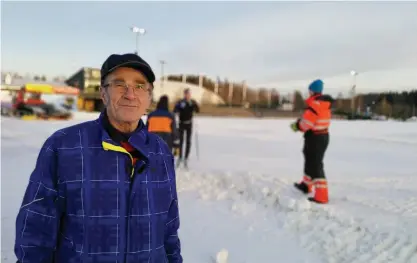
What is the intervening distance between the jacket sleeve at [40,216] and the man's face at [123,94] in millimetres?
368

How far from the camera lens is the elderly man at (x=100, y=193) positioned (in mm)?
1563

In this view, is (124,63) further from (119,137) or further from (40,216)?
(40,216)

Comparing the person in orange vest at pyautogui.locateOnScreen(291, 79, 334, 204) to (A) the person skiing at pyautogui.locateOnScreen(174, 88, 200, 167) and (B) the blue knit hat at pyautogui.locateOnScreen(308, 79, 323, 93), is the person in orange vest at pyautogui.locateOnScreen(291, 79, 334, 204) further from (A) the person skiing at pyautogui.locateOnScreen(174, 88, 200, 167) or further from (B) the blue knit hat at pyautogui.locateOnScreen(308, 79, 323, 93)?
(A) the person skiing at pyautogui.locateOnScreen(174, 88, 200, 167)

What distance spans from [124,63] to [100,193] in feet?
2.07

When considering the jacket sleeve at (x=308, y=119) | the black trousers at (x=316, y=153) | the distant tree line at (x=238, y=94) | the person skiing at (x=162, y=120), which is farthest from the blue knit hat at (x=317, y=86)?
the distant tree line at (x=238, y=94)

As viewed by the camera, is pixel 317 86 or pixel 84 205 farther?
pixel 317 86

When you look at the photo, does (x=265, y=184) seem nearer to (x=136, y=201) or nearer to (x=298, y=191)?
(x=298, y=191)

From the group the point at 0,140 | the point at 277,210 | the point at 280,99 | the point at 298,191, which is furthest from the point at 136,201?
the point at 280,99

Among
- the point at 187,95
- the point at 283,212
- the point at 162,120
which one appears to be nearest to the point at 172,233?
the point at 283,212

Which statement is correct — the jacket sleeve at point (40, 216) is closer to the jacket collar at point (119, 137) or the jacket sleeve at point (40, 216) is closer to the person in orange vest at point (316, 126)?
the jacket collar at point (119, 137)

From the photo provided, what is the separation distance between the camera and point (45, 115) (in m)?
25.2

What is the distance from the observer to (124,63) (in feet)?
5.56

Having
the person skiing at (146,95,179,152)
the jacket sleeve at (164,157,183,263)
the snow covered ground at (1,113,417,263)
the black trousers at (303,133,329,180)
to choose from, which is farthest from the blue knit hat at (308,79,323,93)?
the jacket sleeve at (164,157,183,263)

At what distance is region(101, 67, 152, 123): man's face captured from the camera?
1.75 m
